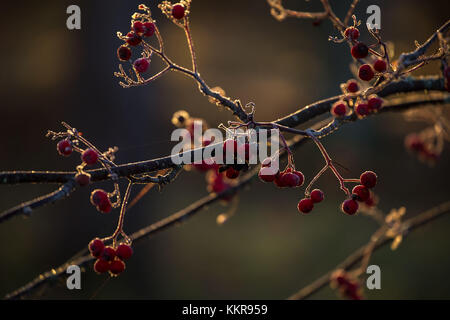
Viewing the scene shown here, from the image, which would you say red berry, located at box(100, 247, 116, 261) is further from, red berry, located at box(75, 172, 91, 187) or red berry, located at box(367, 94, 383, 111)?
red berry, located at box(367, 94, 383, 111)

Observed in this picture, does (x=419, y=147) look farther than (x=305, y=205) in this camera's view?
Yes

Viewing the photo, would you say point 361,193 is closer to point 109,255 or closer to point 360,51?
point 360,51

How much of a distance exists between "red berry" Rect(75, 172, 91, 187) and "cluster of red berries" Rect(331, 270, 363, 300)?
4.95 ft

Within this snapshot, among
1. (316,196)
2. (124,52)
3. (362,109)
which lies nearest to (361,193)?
(316,196)

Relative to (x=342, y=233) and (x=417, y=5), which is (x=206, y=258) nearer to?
(x=342, y=233)

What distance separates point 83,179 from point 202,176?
914 cm

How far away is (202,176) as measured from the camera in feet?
33.1

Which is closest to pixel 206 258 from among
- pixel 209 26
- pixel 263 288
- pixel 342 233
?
pixel 263 288

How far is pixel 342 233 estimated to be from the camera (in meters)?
6.65

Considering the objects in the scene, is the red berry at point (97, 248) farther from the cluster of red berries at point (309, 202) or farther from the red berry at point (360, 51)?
the red berry at point (360, 51)

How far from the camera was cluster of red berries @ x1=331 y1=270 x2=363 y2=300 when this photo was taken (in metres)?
2.11

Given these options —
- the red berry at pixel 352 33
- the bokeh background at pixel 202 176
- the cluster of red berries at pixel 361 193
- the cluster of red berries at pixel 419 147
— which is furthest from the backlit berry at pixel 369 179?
the cluster of red berries at pixel 419 147

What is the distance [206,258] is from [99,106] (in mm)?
2940

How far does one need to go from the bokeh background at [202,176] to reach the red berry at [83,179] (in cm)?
94
